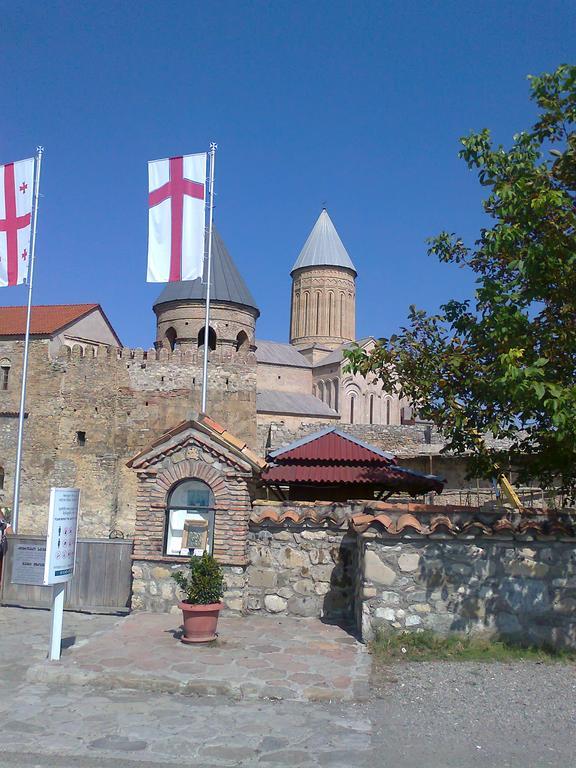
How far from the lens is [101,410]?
2561cm

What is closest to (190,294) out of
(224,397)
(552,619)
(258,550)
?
(224,397)

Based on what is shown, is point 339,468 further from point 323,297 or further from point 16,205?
point 323,297

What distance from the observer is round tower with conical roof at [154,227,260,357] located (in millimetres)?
29812

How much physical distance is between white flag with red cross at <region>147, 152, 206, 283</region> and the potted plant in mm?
7799

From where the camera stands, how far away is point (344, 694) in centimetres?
550

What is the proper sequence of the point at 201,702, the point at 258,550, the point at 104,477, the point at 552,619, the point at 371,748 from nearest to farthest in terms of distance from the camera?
the point at 371,748, the point at 201,702, the point at 552,619, the point at 258,550, the point at 104,477

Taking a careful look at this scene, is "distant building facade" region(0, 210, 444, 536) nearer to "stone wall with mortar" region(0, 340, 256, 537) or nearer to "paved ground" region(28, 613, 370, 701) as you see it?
"stone wall with mortar" region(0, 340, 256, 537)

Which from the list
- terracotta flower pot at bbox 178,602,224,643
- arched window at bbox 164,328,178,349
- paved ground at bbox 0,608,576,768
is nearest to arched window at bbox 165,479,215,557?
terracotta flower pot at bbox 178,602,224,643

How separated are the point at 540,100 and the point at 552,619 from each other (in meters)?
5.45

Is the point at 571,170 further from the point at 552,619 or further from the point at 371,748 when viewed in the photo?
the point at 371,748

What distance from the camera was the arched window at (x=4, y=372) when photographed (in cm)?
2564

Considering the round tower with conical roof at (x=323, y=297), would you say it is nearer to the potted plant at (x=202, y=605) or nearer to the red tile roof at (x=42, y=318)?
the red tile roof at (x=42, y=318)

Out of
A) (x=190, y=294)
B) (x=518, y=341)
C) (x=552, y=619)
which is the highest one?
(x=190, y=294)

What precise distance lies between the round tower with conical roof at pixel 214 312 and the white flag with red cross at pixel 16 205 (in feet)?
47.9
